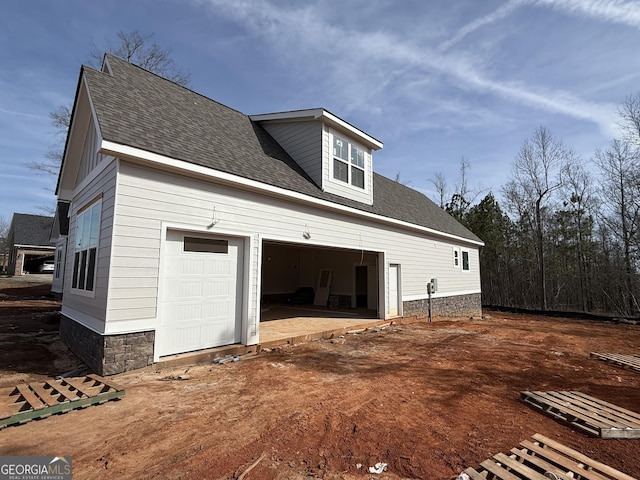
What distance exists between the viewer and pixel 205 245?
6109 mm

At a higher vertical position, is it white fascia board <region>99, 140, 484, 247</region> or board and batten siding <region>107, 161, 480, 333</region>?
white fascia board <region>99, 140, 484, 247</region>

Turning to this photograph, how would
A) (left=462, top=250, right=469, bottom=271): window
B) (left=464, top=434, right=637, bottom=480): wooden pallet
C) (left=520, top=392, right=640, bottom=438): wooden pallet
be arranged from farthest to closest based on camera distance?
(left=462, top=250, right=469, bottom=271): window → (left=520, top=392, right=640, bottom=438): wooden pallet → (left=464, top=434, right=637, bottom=480): wooden pallet

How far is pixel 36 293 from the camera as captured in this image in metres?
19.8

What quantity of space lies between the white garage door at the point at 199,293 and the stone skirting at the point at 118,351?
0.21 metres

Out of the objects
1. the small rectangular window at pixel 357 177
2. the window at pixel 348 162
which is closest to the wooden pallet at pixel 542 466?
the window at pixel 348 162

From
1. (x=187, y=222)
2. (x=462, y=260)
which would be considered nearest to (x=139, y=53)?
(x=187, y=222)

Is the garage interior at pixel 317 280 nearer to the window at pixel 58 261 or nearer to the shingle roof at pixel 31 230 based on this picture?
the window at pixel 58 261

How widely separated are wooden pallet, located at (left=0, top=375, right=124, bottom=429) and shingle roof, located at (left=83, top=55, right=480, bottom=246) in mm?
3610

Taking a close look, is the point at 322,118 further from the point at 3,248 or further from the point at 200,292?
the point at 3,248

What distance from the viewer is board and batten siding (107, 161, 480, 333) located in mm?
4977

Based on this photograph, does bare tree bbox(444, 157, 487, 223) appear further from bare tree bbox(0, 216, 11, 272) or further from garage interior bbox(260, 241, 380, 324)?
bare tree bbox(0, 216, 11, 272)

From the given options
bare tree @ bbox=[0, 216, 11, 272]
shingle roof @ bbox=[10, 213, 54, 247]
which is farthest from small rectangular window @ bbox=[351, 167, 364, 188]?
bare tree @ bbox=[0, 216, 11, 272]

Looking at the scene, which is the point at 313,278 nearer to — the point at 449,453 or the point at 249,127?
the point at 249,127

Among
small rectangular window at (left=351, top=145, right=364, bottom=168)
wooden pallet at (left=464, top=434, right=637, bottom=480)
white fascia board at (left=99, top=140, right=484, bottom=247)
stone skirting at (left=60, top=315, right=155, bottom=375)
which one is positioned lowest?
wooden pallet at (left=464, top=434, right=637, bottom=480)
